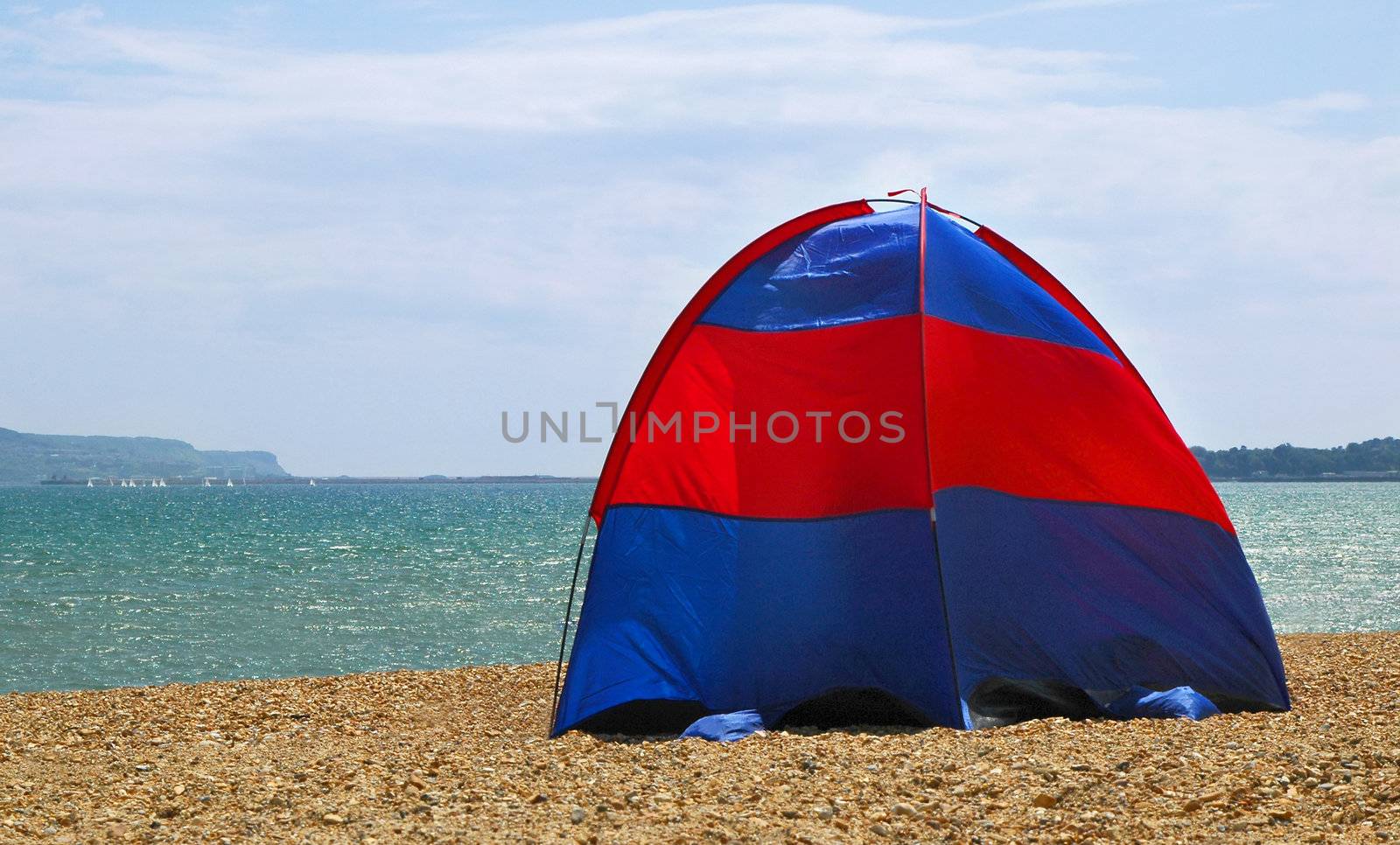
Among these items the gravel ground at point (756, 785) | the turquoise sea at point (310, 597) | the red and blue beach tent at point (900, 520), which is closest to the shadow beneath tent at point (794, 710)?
the red and blue beach tent at point (900, 520)

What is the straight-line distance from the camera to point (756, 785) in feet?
17.6

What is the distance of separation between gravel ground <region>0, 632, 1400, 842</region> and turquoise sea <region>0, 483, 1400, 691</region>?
25.9ft

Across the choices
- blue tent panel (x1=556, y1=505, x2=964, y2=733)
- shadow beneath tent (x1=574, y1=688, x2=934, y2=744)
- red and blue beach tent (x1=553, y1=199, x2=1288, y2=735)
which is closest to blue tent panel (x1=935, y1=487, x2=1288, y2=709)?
red and blue beach tent (x1=553, y1=199, x2=1288, y2=735)

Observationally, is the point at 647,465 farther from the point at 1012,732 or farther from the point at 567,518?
the point at 567,518

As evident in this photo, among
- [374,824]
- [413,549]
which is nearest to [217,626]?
[374,824]

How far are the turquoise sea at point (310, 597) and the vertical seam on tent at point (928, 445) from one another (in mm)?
9000

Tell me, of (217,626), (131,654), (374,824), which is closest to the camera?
(374,824)

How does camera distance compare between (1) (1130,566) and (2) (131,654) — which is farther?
(2) (131,654)

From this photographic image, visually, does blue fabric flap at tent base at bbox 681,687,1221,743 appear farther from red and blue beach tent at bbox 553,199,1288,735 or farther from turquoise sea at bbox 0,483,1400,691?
turquoise sea at bbox 0,483,1400,691

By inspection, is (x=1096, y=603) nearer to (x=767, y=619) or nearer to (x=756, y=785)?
(x=767, y=619)

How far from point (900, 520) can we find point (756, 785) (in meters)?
2.26

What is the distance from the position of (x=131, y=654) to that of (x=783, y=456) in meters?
11.7

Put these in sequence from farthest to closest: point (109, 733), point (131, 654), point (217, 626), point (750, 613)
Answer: point (217, 626) < point (131, 654) < point (109, 733) < point (750, 613)

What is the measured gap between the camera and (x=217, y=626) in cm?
1852
